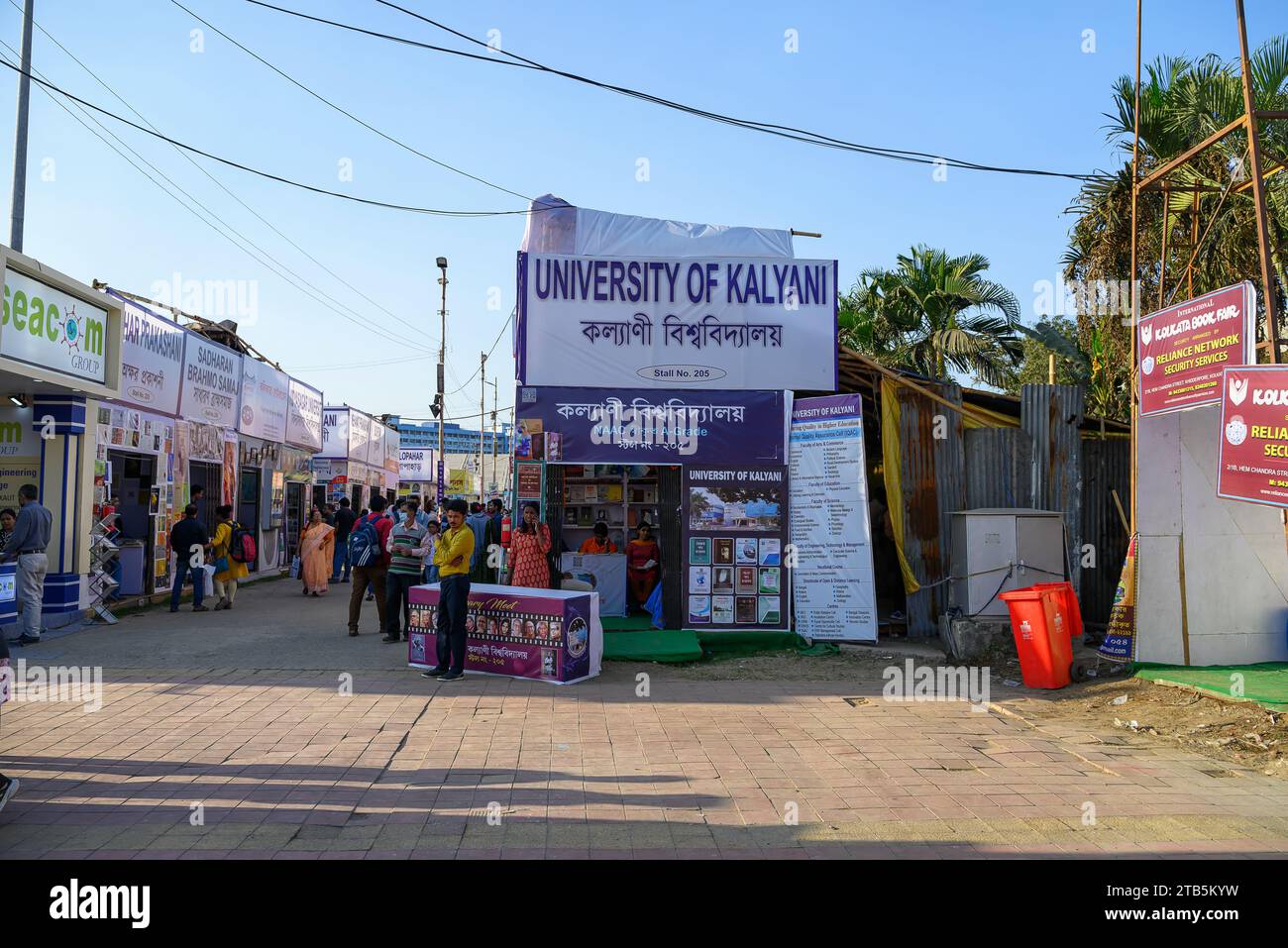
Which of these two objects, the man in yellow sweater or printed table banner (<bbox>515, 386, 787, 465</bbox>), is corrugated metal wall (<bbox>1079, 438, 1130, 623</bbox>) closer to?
printed table banner (<bbox>515, 386, 787, 465</bbox>)

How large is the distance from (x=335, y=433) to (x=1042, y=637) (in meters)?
24.9

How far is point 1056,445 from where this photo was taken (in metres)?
12.1

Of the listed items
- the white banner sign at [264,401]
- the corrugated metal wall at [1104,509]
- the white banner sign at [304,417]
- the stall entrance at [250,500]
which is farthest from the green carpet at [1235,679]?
the white banner sign at [304,417]

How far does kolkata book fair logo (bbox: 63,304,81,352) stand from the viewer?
12.3 m

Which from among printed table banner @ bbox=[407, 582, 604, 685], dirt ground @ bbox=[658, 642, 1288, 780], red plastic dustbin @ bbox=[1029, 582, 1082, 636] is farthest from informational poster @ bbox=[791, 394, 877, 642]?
printed table banner @ bbox=[407, 582, 604, 685]

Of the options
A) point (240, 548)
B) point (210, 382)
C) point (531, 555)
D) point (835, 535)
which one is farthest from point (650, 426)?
point (210, 382)

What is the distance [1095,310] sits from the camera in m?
16.3

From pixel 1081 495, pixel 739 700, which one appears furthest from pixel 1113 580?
pixel 739 700

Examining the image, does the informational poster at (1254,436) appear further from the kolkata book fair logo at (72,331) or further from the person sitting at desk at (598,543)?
the kolkata book fair logo at (72,331)

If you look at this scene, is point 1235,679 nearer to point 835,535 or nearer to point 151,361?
point 835,535

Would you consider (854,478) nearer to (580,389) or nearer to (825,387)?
(825,387)

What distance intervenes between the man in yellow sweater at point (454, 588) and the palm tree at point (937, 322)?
42.2ft

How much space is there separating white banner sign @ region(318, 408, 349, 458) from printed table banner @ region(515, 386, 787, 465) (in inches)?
769

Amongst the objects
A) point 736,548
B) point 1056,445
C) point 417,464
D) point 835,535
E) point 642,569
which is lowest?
point 642,569
